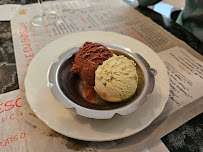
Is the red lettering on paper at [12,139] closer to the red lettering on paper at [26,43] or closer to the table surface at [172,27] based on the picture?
the red lettering on paper at [26,43]

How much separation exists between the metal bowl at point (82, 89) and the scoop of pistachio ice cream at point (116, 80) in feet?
0.10

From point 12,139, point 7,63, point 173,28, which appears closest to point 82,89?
point 12,139

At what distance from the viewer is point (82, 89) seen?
25.5 inches


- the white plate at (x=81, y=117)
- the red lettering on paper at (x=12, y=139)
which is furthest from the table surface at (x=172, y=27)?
the red lettering on paper at (x=12, y=139)

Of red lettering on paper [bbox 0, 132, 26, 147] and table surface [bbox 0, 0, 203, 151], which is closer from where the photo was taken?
red lettering on paper [bbox 0, 132, 26, 147]

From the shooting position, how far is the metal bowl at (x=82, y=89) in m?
0.44

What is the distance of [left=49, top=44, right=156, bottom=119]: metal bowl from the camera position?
17.5 inches

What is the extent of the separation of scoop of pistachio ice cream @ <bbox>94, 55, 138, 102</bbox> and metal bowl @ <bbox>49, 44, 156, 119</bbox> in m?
0.03

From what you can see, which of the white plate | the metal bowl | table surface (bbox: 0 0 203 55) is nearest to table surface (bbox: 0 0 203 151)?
table surface (bbox: 0 0 203 55)

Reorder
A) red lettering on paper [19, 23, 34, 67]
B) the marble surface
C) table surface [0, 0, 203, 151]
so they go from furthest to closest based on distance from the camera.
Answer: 1. table surface [0, 0, 203, 151]
2. red lettering on paper [19, 23, 34, 67]
3. the marble surface

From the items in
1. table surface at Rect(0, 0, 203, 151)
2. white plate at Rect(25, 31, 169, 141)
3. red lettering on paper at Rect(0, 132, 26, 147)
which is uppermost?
table surface at Rect(0, 0, 203, 151)

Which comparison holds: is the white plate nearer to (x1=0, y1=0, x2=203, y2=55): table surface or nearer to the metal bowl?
the metal bowl

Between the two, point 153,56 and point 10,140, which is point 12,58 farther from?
point 153,56

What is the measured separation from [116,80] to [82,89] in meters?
0.18
